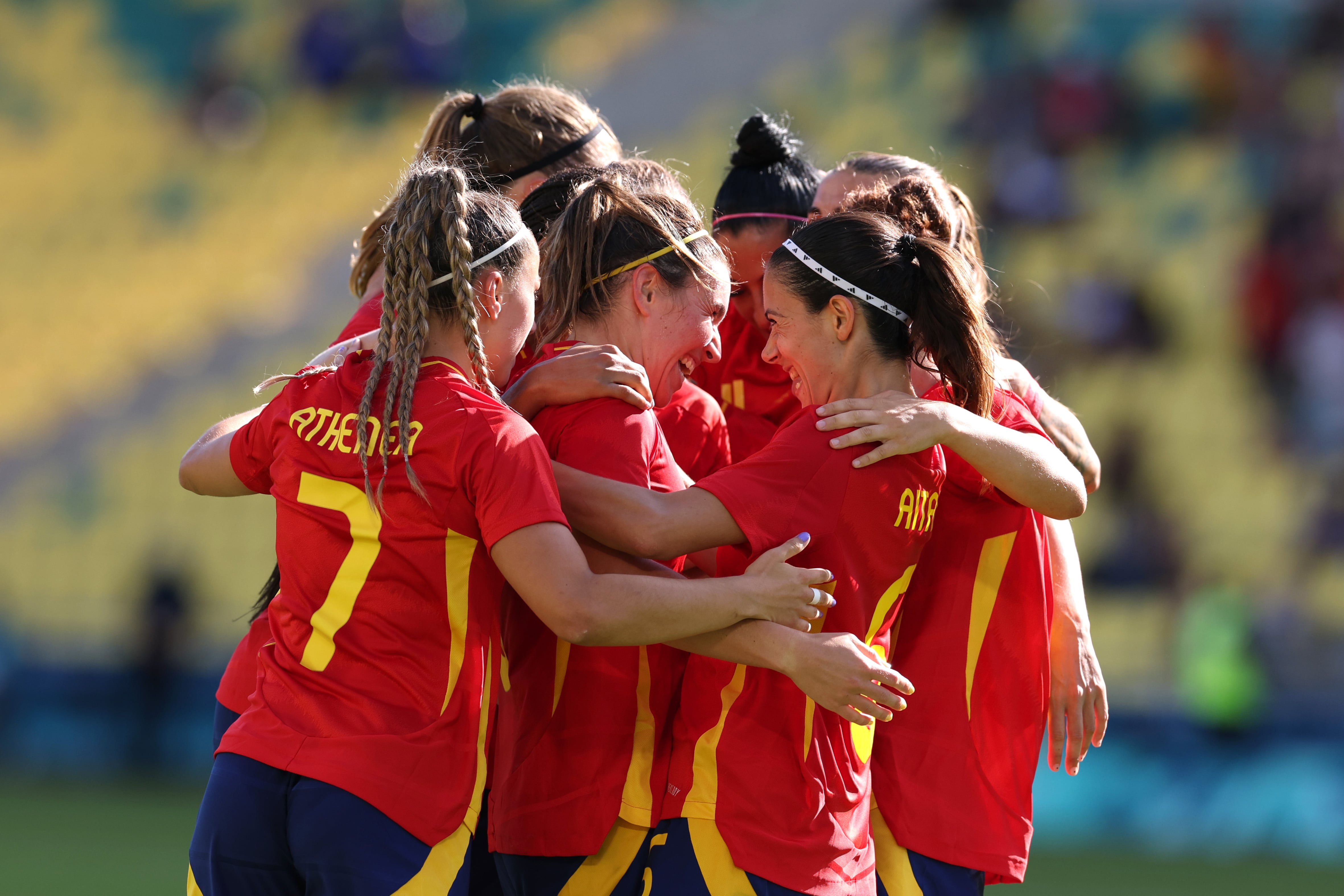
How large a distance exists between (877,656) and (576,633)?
0.52m

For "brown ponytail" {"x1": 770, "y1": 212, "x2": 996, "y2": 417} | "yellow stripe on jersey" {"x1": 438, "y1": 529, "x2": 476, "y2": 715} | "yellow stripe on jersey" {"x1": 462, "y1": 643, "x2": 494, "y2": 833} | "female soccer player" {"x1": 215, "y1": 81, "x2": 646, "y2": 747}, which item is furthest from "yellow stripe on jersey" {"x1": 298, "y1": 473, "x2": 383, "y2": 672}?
"brown ponytail" {"x1": 770, "y1": 212, "x2": 996, "y2": 417}

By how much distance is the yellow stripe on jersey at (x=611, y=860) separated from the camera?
2.50 metres

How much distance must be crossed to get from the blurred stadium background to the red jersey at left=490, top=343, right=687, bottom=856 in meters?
4.50

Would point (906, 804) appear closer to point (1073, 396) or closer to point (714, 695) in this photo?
point (714, 695)

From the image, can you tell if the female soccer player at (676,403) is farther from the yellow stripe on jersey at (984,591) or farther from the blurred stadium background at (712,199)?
the blurred stadium background at (712,199)

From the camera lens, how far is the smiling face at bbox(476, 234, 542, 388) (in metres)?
2.45

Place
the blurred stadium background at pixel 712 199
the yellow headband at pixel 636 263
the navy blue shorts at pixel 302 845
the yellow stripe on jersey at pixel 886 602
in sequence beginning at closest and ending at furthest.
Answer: the navy blue shorts at pixel 302 845 < the yellow stripe on jersey at pixel 886 602 < the yellow headband at pixel 636 263 < the blurred stadium background at pixel 712 199

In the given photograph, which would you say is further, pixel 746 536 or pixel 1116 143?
pixel 1116 143

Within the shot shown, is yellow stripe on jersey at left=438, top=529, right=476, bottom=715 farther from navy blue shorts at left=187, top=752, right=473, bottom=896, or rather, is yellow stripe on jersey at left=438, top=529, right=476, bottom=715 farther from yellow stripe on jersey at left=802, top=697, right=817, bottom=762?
yellow stripe on jersey at left=802, top=697, right=817, bottom=762

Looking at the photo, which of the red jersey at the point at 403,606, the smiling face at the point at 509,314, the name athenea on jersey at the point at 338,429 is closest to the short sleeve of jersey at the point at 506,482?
the red jersey at the point at 403,606

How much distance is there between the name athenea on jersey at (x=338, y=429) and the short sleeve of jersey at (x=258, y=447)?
0.22 feet

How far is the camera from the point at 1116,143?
11352mm

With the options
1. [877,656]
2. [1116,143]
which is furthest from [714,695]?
[1116,143]

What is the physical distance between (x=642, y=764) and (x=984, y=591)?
2.39 feet
